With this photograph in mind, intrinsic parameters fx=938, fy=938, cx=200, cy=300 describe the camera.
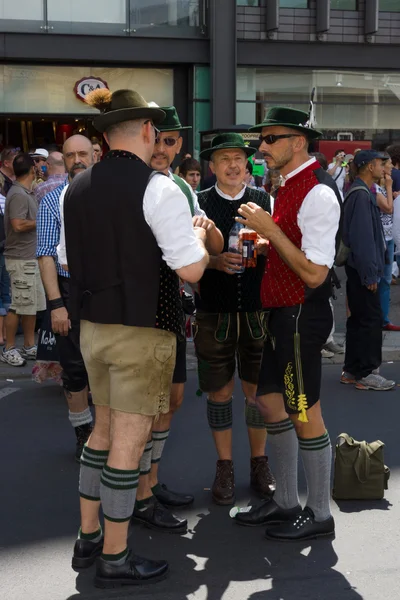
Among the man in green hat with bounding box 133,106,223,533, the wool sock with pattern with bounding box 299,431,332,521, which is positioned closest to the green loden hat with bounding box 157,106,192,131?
the man in green hat with bounding box 133,106,223,533

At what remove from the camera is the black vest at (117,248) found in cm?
389

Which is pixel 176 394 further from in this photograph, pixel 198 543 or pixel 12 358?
pixel 12 358

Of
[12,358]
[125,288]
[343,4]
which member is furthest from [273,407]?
[343,4]

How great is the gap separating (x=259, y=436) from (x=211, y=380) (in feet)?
1.45

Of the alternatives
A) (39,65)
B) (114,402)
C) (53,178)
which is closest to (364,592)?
(114,402)

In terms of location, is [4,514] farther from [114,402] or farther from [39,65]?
[39,65]

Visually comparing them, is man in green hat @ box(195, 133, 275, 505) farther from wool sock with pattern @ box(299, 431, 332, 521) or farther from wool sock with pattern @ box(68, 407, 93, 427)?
wool sock with pattern @ box(68, 407, 93, 427)

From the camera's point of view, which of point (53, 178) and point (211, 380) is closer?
point (211, 380)

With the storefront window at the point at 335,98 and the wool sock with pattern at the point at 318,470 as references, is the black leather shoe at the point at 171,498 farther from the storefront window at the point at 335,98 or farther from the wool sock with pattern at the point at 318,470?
the storefront window at the point at 335,98

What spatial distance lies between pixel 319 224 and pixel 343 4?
627 inches

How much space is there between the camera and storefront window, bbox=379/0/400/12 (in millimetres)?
19281

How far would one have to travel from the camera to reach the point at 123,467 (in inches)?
Answer: 159

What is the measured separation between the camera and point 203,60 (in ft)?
59.9

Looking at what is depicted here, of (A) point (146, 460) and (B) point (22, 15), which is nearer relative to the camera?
(A) point (146, 460)
